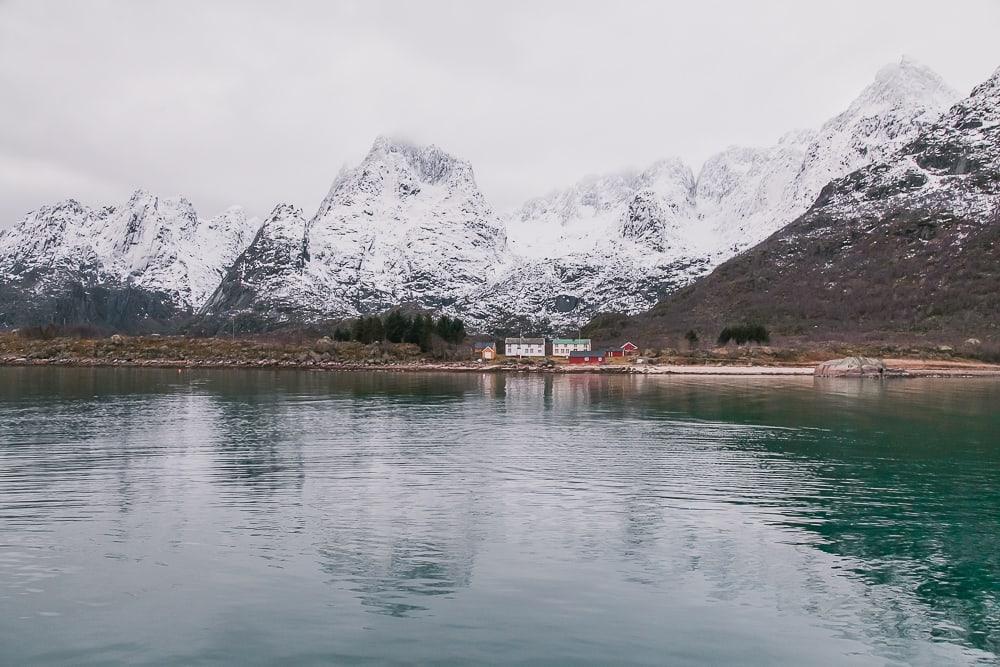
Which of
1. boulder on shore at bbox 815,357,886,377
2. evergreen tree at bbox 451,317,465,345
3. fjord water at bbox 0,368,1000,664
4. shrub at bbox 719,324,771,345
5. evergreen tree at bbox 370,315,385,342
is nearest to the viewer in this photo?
fjord water at bbox 0,368,1000,664

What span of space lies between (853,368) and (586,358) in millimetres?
53898

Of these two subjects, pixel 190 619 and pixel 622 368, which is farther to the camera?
pixel 622 368

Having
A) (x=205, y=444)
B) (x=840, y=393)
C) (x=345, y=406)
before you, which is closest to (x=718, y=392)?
(x=840, y=393)

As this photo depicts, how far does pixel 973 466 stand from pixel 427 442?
28.8 m

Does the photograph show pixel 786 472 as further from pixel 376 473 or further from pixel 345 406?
pixel 345 406

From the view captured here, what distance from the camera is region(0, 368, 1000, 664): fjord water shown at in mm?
17141

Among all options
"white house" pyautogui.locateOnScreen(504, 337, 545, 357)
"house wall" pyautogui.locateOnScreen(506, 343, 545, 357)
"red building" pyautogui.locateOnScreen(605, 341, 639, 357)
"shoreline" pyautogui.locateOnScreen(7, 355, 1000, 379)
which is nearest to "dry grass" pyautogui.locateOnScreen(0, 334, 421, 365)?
"shoreline" pyautogui.locateOnScreen(7, 355, 1000, 379)

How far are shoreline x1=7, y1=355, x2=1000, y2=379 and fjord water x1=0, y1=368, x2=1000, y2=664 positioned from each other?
265ft

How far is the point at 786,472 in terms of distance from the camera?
37.2 meters

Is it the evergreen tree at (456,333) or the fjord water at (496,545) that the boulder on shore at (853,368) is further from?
the evergreen tree at (456,333)

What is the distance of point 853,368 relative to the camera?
413 ft

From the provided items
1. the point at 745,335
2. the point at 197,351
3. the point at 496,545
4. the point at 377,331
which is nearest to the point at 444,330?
the point at 377,331

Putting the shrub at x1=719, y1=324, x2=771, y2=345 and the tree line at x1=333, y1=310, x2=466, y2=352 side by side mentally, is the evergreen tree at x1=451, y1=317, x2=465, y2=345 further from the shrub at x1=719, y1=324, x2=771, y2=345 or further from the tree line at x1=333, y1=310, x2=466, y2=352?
the shrub at x1=719, y1=324, x2=771, y2=345

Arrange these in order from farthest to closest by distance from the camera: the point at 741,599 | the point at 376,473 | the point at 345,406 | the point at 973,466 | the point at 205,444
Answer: the point at 345,406 → the point at 205,444 → the point at 973,466 → the point at 376,473 → the point at 741,599
